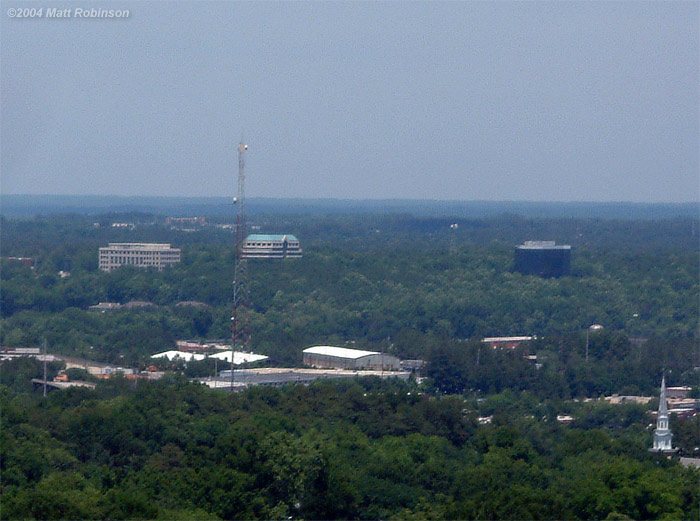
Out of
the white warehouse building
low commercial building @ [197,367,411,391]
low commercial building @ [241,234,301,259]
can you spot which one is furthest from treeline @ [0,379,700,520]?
low commercial building @ [241,234,301,259]

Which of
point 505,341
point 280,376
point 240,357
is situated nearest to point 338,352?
point 240,357

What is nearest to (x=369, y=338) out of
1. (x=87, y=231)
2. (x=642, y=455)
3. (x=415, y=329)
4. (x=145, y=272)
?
(x=415, y=329)

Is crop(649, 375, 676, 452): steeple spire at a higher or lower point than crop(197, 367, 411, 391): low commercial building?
higher

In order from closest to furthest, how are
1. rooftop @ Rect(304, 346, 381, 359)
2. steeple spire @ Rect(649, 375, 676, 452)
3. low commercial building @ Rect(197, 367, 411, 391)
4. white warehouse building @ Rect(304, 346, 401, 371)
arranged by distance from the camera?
1. steeple spire @ Rect(649, 375, 676, 452)
2. low commercial building @ Rect(197, 367, 411, 391)
3. white warehouse building @ Rect(304, 346, 401, 371)
4. rooftop @ Rect(304, 346, 381, 359)

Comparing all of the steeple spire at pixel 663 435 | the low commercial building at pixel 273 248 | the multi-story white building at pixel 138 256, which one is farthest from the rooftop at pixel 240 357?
the low commercial building at pixel 273 248

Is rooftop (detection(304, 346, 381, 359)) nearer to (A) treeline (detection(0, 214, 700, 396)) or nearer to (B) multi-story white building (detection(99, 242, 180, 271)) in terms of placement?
(A) treeline (detection(0, 214, 700, 396))

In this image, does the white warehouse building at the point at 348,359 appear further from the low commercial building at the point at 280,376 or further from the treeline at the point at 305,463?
the treeline at the point at 305,463

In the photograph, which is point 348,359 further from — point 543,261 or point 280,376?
point 543,261
